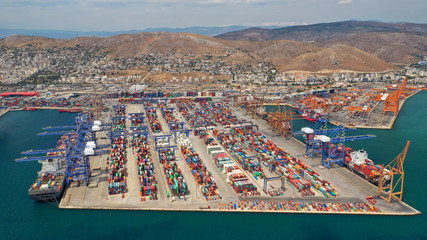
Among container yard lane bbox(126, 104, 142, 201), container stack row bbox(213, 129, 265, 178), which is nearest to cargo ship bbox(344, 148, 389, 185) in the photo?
container stack row bbox(213, 129, 265, 178)

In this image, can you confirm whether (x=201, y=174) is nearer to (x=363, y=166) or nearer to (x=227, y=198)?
(x=227, y=198)

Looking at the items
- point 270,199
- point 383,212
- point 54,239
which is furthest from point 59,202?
point 383,212

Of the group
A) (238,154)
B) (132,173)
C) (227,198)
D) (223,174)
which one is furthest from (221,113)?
(227,198)

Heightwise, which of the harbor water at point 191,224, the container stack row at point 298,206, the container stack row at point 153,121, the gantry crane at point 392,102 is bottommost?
the harbor water at point 191,224

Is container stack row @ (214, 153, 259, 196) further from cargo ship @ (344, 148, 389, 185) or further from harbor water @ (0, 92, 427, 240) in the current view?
cargo ship @ (344, 148, 389, 185)

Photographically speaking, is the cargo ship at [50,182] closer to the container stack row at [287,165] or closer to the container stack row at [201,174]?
the container stack row at [201,174]

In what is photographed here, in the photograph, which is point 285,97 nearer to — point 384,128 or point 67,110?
point 384,128

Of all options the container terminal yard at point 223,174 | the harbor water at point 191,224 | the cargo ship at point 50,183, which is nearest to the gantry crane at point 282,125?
the container terminal yard at point 223,174
